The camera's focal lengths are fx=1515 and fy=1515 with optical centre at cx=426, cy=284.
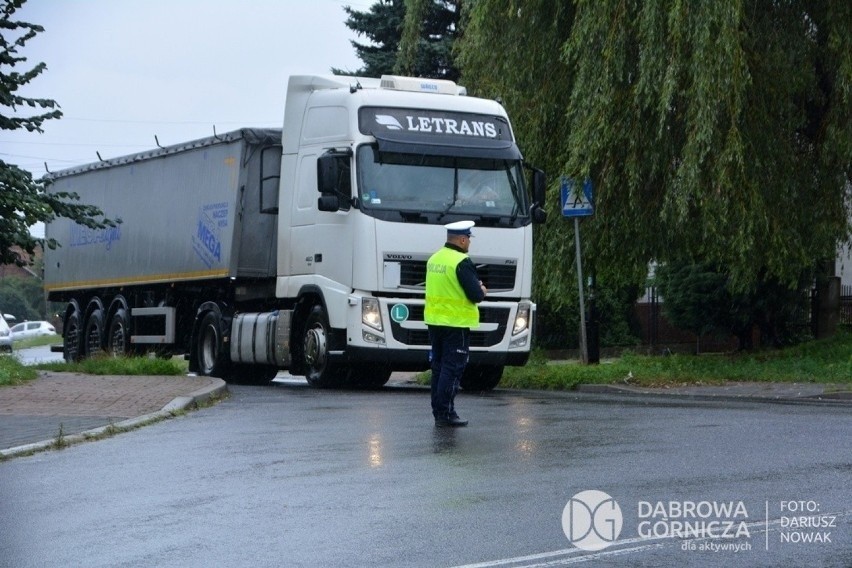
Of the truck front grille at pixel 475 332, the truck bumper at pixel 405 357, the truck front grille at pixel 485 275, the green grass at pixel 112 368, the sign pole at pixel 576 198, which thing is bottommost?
the green grass at pixel 112 368

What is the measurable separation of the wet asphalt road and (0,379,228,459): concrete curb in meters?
0.19

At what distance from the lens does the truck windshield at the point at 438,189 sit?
18266 mm

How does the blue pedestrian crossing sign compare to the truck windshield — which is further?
the blue pedestrian crossing sign

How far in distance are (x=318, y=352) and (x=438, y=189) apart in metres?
2.63

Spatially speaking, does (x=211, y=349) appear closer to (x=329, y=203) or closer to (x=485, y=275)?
(x=329, y=203)

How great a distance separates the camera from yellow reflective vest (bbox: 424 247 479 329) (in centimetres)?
1288

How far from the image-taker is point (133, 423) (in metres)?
13.2

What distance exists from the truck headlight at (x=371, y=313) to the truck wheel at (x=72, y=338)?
10.7 metres

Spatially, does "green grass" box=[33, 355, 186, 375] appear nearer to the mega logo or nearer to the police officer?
the mega logo

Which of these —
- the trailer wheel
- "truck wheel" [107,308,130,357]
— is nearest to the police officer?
"truck wheel" [107,308,130,357]

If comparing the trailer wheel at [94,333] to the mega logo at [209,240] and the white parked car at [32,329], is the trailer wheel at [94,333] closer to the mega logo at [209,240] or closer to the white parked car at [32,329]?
the mega logo at [209,240]

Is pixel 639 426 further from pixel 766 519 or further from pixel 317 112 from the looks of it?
pixel 317 112

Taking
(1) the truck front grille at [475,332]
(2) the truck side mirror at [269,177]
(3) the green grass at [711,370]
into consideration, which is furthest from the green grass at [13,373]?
(3) the green grass at [711,370]

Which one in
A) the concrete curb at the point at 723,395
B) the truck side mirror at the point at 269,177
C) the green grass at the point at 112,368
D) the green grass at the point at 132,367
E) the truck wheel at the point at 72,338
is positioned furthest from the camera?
the truck wheel at the point at 72,338
